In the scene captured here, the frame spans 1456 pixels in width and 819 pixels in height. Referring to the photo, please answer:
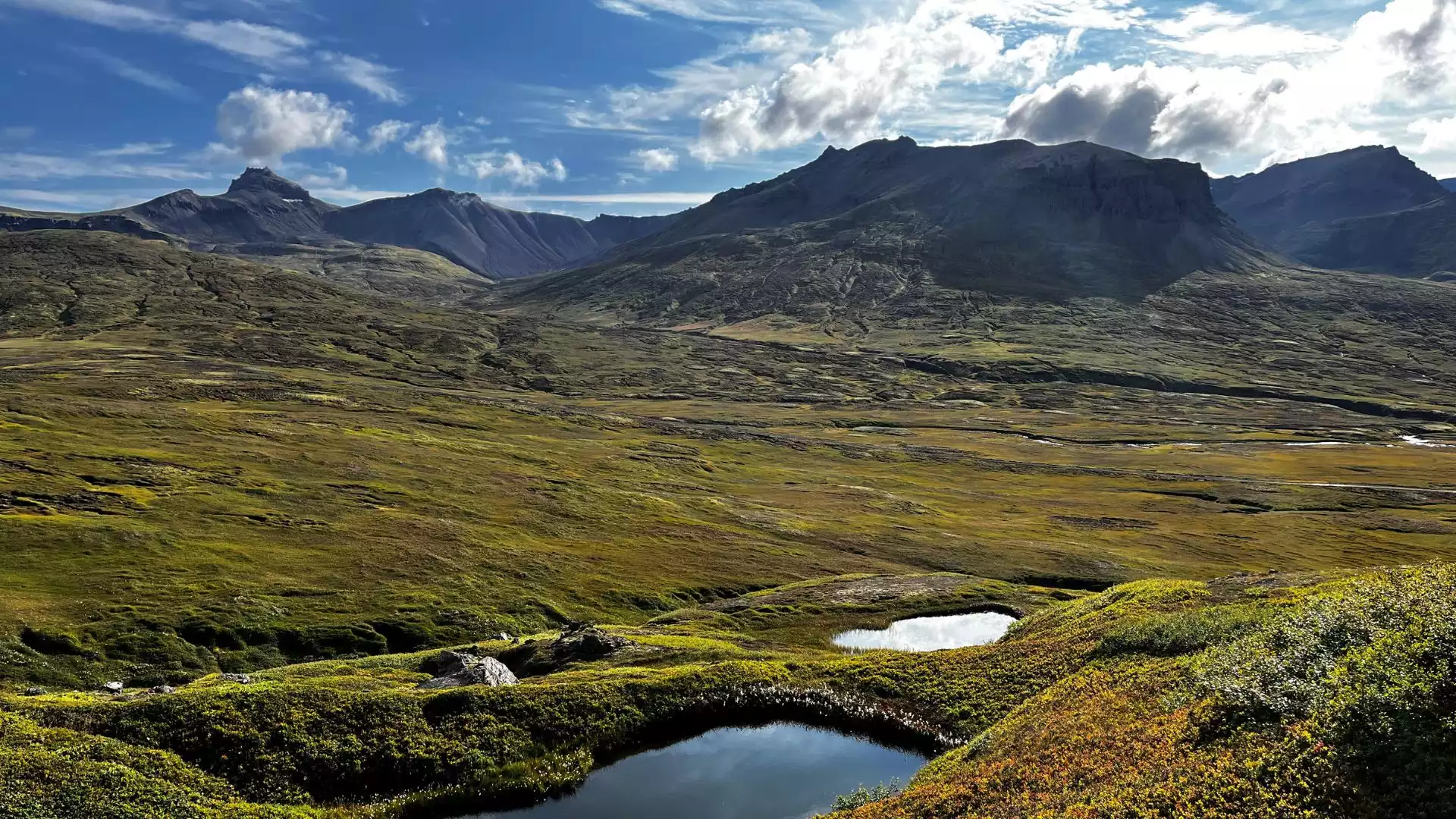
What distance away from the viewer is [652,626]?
66625mm

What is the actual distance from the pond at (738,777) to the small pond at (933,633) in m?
23.6

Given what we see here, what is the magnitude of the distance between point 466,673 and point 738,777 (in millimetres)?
17239

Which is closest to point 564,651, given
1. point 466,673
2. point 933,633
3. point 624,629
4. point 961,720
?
point 466,673

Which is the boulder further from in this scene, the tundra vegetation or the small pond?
the small pond

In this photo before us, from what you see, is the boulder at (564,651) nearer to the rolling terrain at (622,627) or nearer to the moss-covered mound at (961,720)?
the rolling terrain at (622,627)

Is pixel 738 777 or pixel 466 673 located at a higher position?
pixel 466 673

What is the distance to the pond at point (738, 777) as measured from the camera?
116ft

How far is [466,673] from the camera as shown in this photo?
45469mm

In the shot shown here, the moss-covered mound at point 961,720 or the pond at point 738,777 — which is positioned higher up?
the moss-covered mound at point 961,720

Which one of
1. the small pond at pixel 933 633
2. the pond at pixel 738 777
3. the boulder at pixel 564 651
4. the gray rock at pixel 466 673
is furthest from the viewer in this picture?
the small pond at pixel 933 633

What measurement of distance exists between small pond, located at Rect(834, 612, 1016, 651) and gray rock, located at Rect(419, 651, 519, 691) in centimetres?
2915

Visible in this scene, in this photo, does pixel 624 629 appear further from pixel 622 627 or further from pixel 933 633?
pixel 933 633

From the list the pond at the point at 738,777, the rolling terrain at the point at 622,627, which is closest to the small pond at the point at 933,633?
the rolling terrain at the point at 622,627

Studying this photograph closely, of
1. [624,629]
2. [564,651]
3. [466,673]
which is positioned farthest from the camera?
[624,629]
